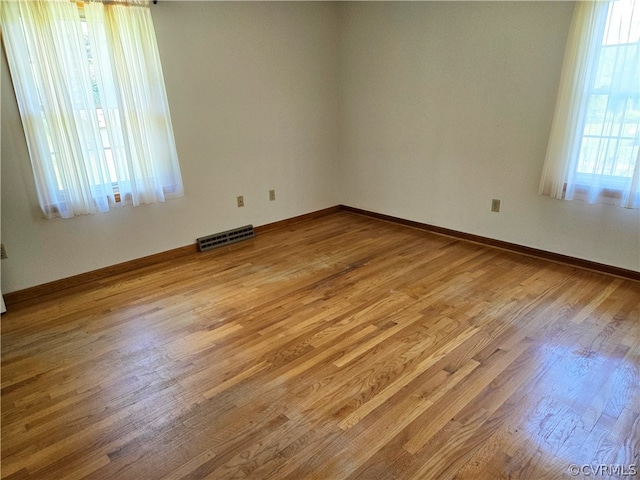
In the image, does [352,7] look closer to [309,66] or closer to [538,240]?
[309,66]

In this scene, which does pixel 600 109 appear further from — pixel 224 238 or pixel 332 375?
pixel 224 238

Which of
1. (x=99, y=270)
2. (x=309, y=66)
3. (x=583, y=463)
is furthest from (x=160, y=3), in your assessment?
(x=583, y=463)

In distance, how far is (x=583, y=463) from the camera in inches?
56.2

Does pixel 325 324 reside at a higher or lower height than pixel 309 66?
lower

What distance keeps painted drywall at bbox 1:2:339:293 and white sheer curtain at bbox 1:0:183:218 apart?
0.13 metres

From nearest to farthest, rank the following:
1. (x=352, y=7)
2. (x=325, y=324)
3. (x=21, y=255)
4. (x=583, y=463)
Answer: (x=583, y=463), (x=325, y=324), (x=21, y=255), (x=352, y=7)

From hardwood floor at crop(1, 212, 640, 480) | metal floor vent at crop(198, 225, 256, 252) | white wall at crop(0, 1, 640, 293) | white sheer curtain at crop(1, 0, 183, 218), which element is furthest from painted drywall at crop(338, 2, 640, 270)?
white sheer curtain at crop(1, 0, 183, 218)

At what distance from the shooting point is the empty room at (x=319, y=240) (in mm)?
1613

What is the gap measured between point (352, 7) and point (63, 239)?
3.31 m

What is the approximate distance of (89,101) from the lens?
2.74 meters
